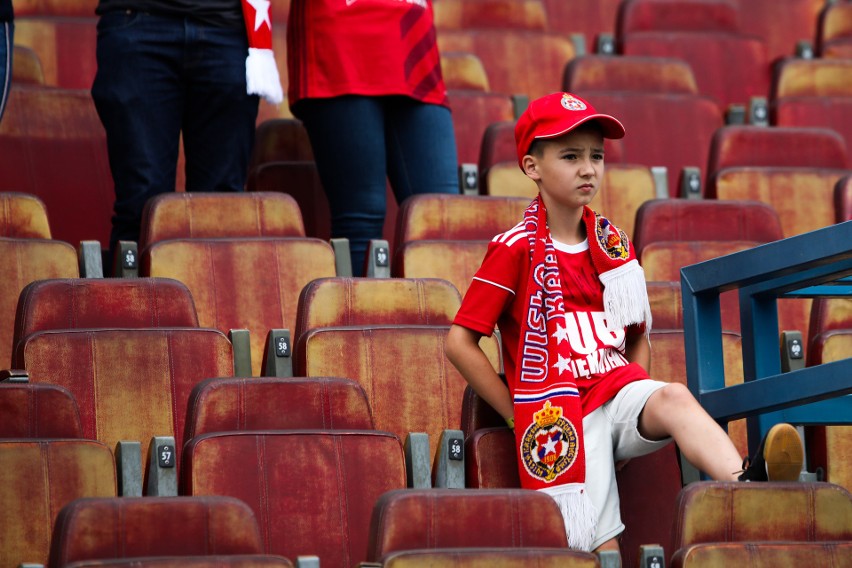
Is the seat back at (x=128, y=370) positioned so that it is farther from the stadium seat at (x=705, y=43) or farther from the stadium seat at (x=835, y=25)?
the stadium seat at (x=835, y=25)

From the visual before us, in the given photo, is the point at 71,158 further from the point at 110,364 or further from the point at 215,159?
the point at 110,364

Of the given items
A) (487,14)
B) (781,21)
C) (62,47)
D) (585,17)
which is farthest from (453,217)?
(781,21)

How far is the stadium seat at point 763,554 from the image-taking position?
126cm

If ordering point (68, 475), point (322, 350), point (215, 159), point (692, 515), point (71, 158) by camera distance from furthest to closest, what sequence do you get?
point (71, 158) → point (215, 159) → point (322, 350) → point (68, 475) → point (692, 515)

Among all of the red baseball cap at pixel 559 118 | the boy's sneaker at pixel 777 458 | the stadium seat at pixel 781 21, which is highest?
the stadium seat at pixel 781 21

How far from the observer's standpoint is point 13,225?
193 cm

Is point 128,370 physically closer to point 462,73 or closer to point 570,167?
point 570,167

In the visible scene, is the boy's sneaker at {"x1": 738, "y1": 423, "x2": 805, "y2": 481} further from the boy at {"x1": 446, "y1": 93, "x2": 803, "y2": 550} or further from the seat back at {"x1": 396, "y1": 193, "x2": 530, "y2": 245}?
the seat back at {"x1": 396, "y1": 193, "x2": 530, "y2": 245}

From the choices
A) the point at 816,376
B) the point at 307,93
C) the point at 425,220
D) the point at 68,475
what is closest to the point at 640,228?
the point at 425,220

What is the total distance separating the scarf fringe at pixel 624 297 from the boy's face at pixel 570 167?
0.26 feet

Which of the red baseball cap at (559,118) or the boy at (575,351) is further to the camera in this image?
the red baseball cap at (559,118)

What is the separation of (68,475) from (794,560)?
0.63 meters

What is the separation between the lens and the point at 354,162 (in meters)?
2.11

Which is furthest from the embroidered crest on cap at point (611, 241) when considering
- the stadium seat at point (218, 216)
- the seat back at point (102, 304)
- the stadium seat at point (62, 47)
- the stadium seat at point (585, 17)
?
the stadium seat at point (585, 17)
